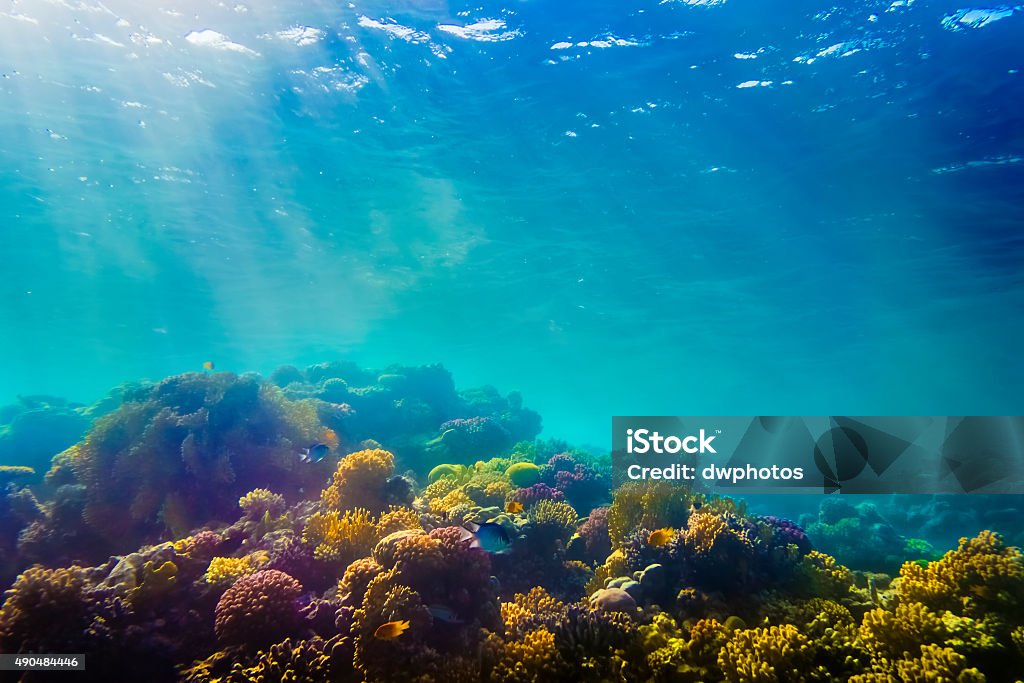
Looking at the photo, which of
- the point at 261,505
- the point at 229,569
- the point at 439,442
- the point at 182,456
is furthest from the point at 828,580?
the point at 182,456

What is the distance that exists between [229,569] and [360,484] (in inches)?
89.2

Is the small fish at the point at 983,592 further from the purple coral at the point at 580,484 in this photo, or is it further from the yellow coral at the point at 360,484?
the yellow coral at the point at 360,484

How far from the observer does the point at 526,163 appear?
54.0 ft

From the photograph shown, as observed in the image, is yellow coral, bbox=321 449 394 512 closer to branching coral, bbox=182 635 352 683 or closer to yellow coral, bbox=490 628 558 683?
branching coral, bbox=182 635 352 683

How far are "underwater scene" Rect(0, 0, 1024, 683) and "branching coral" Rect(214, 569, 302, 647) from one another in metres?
0.04

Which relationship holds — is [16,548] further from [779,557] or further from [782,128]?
[782,128]

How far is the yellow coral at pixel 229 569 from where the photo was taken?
5.72 meters

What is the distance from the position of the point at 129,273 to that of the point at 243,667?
32.2 m

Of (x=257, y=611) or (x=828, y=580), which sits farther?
(x=828, y=580)

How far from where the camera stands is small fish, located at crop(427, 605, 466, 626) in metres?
4.95

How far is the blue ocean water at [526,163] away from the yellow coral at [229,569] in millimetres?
11477

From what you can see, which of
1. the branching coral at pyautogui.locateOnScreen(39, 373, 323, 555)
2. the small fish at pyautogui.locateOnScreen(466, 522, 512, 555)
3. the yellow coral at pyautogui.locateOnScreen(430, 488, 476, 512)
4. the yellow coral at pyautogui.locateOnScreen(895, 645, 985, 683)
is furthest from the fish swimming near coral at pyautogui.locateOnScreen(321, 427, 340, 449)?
the yellow coral at pyautogui.locateOnScreen(895, 645, 985, 683)

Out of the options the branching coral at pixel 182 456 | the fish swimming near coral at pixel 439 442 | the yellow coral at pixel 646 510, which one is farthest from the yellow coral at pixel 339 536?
the fish swimming near coral at pixel 439 442

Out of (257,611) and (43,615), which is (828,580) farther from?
(43,615)
